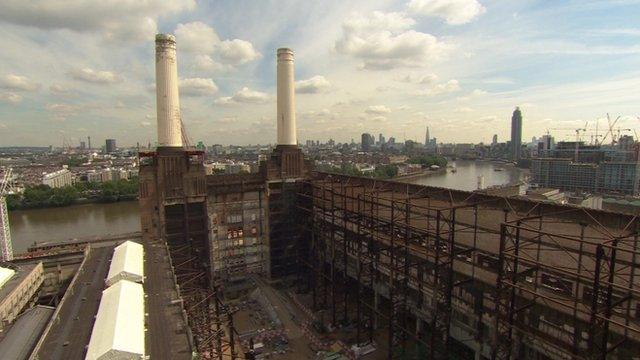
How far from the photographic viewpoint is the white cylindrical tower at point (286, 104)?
33844mm

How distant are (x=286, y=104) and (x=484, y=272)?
23.3 metres

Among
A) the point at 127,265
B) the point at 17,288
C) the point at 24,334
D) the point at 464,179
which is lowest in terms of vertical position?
the point at 464,179

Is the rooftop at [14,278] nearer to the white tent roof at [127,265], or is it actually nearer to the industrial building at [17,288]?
the industrial building at [17,288]

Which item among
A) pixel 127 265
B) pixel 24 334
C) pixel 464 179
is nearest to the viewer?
pixel 24 334

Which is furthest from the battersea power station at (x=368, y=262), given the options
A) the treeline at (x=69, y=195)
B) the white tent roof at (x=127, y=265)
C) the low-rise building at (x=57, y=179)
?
the low-rise building at (x=57, y=179)

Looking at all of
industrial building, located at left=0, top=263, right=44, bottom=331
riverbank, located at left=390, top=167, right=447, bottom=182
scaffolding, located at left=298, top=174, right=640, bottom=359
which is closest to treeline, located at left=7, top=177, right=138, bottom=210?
industrial building, located at left=0, top=263, right=44, bottom=331

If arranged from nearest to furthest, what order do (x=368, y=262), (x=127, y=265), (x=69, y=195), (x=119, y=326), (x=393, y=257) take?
(x=119, y=326), (x=127, y=265), (x=393, y=257), (x=368, y=262), (x=69, y=195)

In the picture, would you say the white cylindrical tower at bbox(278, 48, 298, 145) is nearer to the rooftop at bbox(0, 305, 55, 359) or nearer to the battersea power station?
the battersea power station

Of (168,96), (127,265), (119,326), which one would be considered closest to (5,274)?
(127,265)

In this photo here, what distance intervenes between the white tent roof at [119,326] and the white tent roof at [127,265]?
5.56 feet

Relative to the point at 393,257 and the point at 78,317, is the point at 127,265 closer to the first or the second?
the point at 78,317

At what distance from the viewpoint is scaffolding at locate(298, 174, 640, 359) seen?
14.2 m

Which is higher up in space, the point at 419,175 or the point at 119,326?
the point at 119,326

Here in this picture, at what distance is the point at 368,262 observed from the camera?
87.2 ft
